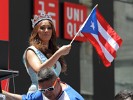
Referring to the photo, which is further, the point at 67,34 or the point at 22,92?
the point at 67,34

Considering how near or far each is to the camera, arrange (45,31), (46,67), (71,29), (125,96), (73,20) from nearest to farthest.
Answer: (46,67) < (45,31) < (125,96) < (71,29) < (73,20)

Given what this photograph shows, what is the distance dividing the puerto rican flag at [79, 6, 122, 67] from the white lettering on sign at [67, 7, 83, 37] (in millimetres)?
5236

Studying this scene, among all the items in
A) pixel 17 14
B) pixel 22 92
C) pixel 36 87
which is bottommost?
pixel 22 92

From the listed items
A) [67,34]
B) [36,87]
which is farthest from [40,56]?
[67,34]

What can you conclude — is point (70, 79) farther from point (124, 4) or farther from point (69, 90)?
point (69, 90)

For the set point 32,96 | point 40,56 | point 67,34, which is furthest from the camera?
point 67,34

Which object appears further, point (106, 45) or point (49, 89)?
point (106, 45)

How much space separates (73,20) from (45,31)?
253 inches

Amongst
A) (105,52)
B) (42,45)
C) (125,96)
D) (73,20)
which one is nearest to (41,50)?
(42,45)

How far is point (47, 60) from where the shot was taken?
509 centimetres

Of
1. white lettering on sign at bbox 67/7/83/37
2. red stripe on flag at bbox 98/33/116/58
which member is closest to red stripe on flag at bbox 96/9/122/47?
red stripe on flag at bbox 98/33/116/58

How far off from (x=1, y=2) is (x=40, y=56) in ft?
16.7

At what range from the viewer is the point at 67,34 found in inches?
456

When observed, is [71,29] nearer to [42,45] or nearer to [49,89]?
[42,45]
